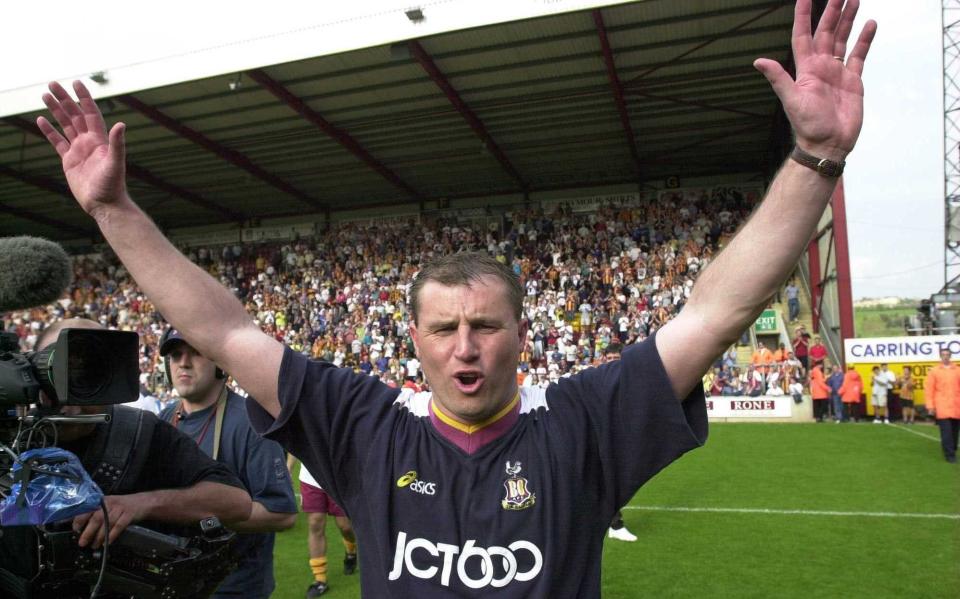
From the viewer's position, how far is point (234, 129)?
21.7 metres

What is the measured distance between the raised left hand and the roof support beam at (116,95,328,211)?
67.9 ft

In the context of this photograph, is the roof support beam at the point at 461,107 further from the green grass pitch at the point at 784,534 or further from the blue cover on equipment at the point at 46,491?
the blue cover on equipment at the point at 46,491

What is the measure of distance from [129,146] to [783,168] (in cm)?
2417

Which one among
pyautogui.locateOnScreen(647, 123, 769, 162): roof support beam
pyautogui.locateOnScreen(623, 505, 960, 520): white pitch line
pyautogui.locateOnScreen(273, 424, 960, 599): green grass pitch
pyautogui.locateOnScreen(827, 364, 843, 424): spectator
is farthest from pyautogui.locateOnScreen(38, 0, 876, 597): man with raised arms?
pyautogui.locateOnScreen(647, 123, 769, 162): roof support beam

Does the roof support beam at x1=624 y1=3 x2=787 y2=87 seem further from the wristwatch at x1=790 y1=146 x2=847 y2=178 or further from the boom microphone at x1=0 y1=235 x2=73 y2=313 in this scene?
the boom microphone at x1=0 y1=235 x2=73 y2=313

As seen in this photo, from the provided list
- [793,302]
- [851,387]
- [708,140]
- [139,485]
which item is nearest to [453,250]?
[708,140]

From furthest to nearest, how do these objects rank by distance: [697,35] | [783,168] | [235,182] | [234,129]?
[235,182] → [234,129] → [697,35] → [783,168]

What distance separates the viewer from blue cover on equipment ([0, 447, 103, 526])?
165 cm

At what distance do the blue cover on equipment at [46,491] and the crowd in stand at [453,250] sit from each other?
17.6 meters

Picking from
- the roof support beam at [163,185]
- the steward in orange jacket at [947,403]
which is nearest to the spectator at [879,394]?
the steward in orange jacket at [947,403]

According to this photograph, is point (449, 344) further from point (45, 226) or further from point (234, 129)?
point (45, 226)

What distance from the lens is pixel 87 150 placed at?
6.19 feet

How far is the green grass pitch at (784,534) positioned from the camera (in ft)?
19.8

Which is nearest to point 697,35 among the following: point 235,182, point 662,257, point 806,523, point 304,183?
point 662,257
